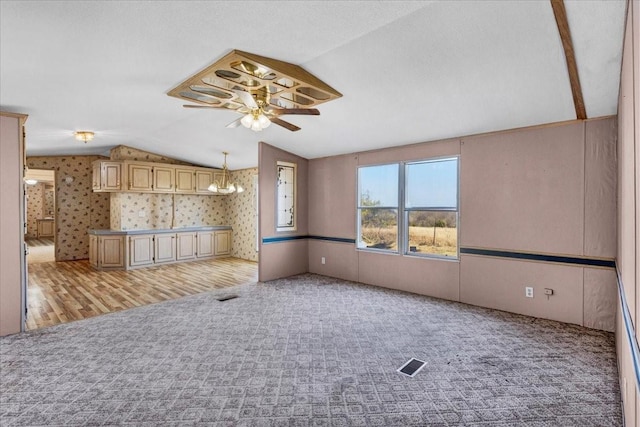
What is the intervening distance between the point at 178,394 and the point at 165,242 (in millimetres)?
5753

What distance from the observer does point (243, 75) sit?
3.05 meters

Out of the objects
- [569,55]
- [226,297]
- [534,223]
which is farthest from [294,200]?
[569,55]

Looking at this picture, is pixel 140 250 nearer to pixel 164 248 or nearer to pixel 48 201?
pixel 164 248

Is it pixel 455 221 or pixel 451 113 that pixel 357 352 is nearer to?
pixel 455 221

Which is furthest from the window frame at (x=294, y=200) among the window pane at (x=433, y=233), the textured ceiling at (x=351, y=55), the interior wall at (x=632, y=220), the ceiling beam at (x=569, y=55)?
the interior wall at (x=632, y=220)

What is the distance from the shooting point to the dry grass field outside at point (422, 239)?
182 inches

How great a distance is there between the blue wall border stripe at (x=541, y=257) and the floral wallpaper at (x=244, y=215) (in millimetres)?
5124

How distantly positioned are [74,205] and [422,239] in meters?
8.24

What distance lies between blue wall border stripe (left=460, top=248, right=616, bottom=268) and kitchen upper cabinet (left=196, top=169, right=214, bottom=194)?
20.4ft

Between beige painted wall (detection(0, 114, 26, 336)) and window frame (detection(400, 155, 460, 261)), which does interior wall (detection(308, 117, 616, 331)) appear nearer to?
window frame (detection(400, 155, 460, 261))

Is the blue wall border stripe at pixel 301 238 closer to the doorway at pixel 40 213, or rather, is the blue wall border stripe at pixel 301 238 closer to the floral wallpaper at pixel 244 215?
the floral wallpaper at pixel 244 215

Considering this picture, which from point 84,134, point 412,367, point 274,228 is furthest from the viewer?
point 274,228

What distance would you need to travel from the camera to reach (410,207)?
16.5 feet

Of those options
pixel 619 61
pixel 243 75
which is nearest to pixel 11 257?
pixel 243 75
